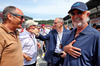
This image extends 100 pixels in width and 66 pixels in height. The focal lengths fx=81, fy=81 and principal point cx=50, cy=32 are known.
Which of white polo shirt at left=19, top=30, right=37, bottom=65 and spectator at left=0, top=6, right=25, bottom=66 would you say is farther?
white polo shirt at left=19, top=30, right=37, bottom=65

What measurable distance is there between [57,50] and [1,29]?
187 cm

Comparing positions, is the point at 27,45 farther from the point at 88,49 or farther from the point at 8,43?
the point at 88,49

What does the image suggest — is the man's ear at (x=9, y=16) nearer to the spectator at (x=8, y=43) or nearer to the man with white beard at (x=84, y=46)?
the spectator at (x=8, y=43)

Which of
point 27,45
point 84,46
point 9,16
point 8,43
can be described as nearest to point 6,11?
point 9,16

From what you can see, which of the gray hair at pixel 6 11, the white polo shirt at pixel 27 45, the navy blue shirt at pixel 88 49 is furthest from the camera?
the white polo shirt at pixel 27 45

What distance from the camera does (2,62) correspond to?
1109 millimetres

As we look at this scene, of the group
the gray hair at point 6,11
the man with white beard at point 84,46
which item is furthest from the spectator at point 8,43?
the man with white beard at point 84,46

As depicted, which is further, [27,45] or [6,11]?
[27,45]

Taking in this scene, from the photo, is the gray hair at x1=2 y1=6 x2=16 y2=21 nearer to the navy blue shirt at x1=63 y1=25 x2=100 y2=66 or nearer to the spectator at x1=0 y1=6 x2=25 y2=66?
the spectator at x1=0 y1=6 x2=25 y2=66

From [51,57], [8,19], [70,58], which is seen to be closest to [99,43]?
[70,58]

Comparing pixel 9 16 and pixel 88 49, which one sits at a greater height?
pixel 9 16

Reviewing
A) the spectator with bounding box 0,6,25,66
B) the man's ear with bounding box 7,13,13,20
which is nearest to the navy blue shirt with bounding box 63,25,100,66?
the spectator with bounding box 0,6,25,66

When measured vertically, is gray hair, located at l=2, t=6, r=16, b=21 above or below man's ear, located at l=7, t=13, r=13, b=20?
above

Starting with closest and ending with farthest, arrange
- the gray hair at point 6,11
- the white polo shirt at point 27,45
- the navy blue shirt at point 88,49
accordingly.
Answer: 1. the navy blue shirt at point 88,49
2. the gray hair at point 6,11
3. the white polo shirt at point 27,45
